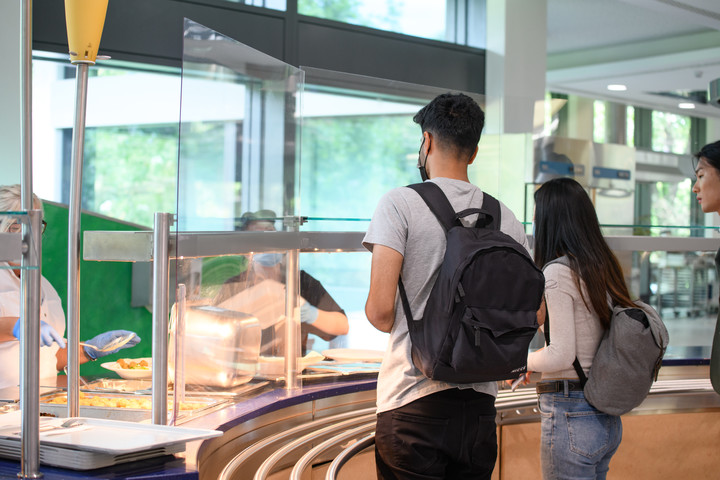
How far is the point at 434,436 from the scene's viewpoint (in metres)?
1.60

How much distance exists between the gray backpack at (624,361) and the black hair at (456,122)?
537mm

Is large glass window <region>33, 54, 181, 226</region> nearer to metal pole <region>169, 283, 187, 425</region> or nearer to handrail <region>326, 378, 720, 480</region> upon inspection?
handrail <region>326, 378, 720, 480</region>

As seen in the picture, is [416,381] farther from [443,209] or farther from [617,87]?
[617,87]

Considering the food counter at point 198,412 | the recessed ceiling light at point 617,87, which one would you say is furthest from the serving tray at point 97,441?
the recessed ceiling light at point 617,87

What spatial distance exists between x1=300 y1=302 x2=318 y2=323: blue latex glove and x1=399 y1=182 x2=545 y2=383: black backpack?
665 millimetres

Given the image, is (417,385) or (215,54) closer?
(417,385)

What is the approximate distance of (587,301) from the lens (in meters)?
2.00

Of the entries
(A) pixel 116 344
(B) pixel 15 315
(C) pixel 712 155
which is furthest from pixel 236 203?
(C) pixel 712 155

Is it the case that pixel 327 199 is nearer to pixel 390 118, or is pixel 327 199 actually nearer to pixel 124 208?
pixel 390 118

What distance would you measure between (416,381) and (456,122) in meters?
0.61

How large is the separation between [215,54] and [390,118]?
5.96ft

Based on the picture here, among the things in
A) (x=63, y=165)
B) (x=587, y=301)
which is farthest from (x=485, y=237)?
(x=63, y=165)

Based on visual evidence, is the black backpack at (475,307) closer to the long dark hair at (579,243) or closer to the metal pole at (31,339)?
the long dark hair at (579,243)

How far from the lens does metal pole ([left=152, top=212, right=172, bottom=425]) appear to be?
156 centimetres
